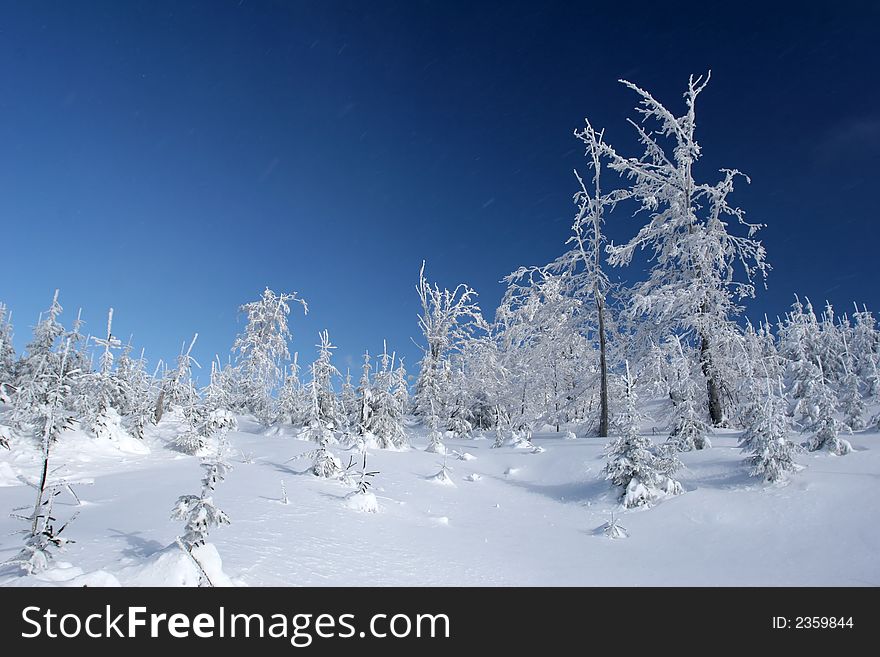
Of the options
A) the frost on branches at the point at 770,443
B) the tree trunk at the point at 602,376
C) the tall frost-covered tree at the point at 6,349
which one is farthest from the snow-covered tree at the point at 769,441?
the tall frost-covered tree at the point at 6,349

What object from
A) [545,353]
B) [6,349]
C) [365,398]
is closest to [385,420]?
[365,398]

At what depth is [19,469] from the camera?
53.4 ft

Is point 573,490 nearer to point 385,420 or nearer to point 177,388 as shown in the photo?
point 385,420

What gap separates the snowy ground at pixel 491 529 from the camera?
7309 mm

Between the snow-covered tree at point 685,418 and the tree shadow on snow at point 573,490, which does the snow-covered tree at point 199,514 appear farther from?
the snow-covered tree at point 685,418

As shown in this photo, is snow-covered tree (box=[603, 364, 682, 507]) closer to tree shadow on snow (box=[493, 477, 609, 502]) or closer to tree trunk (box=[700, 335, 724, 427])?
tree shadow on snow (box=[493, 477, 609, 502])

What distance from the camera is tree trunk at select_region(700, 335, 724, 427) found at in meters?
16.7

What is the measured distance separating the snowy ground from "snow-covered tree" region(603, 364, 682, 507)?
507mm

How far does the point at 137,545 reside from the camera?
7270 millimetres

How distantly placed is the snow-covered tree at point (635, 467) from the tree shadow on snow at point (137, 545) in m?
11.2

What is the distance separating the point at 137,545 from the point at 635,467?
11958 mm

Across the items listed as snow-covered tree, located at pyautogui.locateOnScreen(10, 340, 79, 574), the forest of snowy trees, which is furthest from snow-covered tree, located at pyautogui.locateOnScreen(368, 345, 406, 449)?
snow-covered tree, located at pyautogui.locateOnScreen(10, 340, 79, 574)

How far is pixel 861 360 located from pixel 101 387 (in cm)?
6500
